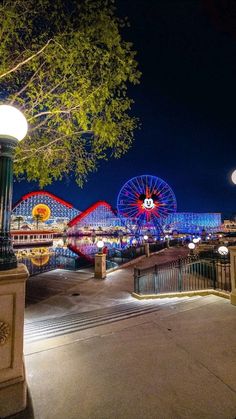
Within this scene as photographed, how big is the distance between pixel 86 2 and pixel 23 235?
60.8 metres

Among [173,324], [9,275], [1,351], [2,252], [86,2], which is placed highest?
[86,2]

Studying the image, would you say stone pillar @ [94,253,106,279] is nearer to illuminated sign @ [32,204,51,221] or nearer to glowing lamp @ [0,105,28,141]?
glowing lamp @ [0,105,28,141]

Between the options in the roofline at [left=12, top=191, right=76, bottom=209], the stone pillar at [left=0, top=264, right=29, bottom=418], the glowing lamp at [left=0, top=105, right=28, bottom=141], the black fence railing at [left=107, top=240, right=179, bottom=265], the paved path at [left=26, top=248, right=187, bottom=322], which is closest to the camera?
the stone pillar at [left=0, top=264, right=29, bottom=418]

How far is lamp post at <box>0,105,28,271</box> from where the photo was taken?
99.4 inches

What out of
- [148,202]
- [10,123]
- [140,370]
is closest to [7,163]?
Answer: [10,123]

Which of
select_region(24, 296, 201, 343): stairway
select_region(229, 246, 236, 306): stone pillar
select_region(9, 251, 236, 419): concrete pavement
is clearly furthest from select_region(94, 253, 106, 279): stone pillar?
select_region(229, 246, 236, 306): stone pillar

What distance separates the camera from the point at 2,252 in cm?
248

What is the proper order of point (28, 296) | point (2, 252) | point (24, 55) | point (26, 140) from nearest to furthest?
point (2, 252)
point (24, 55)
point (26, 140)
point (28, 296)

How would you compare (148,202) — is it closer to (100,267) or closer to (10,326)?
(100,267)

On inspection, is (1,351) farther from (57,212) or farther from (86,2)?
(57,212)

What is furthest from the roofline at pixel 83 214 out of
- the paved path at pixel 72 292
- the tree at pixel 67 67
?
the tree at pixel 67 67

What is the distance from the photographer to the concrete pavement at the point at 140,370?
7.35 ft

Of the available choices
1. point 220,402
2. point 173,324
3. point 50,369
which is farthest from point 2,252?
point 173,324

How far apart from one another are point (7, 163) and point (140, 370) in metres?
3.01
